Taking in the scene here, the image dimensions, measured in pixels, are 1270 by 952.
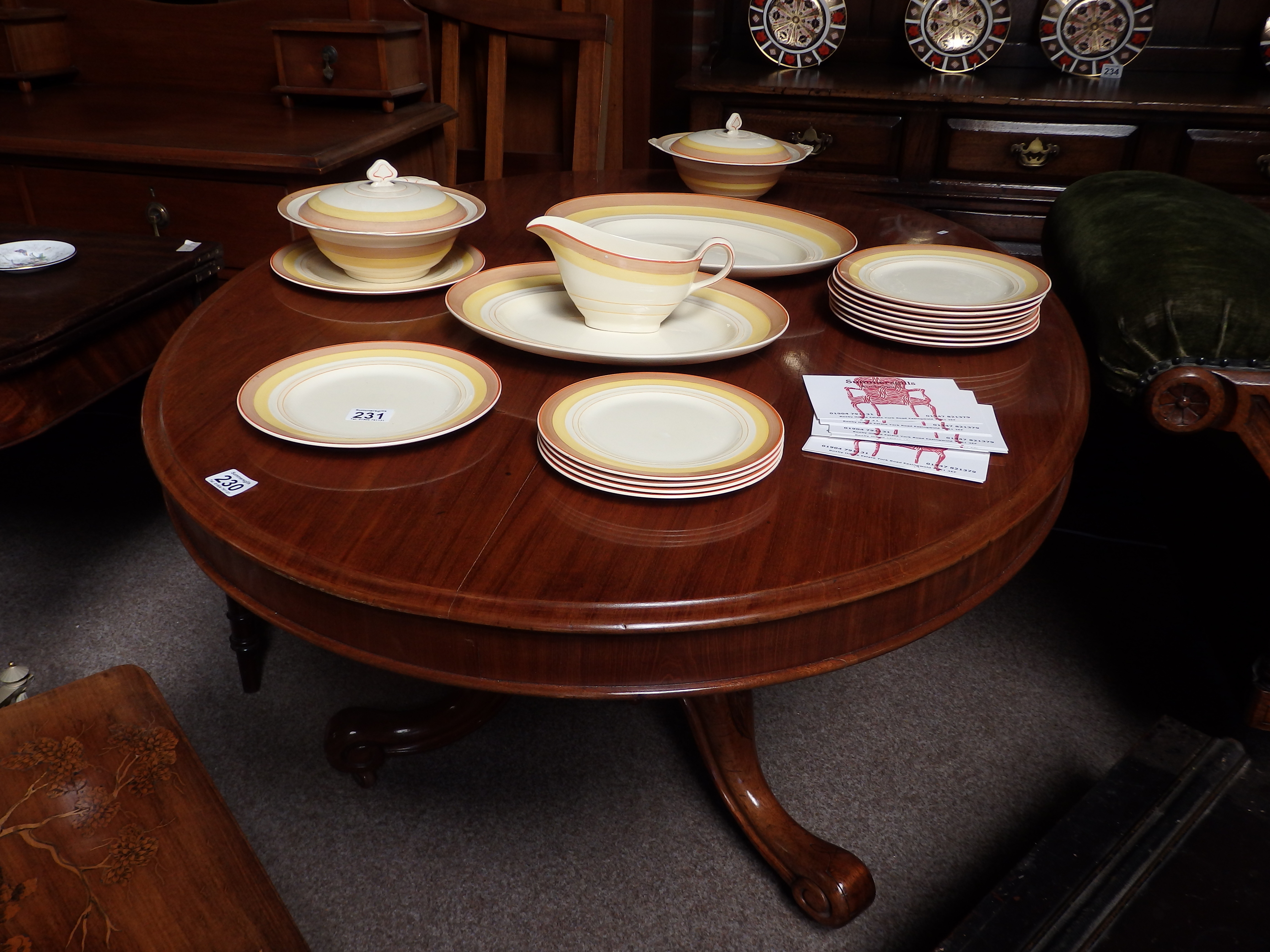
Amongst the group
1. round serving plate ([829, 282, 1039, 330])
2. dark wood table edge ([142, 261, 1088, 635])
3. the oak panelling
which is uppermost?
round serving plate ([829, 282, 1039, 330])

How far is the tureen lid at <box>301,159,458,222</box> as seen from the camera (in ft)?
3.35

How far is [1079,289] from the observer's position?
131cm

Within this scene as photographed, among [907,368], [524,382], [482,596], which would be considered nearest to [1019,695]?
[907,368]

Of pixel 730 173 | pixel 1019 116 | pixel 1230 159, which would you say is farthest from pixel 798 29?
pixel 730 173

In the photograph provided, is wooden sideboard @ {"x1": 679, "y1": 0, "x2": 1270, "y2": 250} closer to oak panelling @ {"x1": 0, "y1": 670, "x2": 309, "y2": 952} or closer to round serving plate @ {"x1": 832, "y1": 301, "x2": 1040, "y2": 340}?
round serving plate @ {"x1": 832, "y1": 301, "x2": 1040, "y2": 340}

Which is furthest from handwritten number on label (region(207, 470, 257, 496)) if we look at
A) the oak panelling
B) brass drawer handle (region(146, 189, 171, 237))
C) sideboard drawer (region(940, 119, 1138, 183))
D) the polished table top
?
sideboard drawer (region(940, 119, 1138, 183))

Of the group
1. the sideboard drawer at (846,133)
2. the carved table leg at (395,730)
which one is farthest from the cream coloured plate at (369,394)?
the sideboard drawer at (846,133)

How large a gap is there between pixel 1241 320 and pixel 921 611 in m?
0.69

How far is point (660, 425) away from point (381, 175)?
0.53 meters

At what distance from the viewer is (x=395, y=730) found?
1.29 meters

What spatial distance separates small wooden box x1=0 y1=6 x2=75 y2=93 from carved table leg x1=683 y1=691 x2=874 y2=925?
2284mm

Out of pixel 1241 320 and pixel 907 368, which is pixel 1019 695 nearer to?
pixel 1241 320

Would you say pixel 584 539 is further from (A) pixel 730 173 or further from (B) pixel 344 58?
(B) pixel 344 58

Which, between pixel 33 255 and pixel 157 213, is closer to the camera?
pixel 33 255
